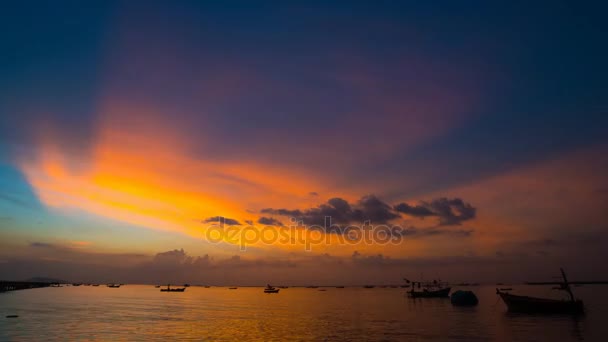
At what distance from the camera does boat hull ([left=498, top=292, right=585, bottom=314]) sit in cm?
6531

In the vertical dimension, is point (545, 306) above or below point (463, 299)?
above

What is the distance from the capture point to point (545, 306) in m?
66.2

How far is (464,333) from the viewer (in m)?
46.0

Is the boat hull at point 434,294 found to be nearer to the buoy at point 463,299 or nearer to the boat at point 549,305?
the buoy at point 463,299

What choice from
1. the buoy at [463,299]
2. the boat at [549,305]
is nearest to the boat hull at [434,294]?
the buoy at [463,299]

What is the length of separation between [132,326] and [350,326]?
29.4 m

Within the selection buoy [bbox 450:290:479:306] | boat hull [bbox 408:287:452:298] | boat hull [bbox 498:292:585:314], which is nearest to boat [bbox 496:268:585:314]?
boat hull [bbox 498:292:585:314]

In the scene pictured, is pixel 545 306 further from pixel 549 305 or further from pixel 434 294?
pixel 434 294

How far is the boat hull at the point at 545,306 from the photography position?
6531 cm

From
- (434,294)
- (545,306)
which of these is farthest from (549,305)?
(434,294)

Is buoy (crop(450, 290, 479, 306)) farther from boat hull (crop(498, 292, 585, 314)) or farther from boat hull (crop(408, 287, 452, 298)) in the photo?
boat hull (crop(408, 287, 452, 298))

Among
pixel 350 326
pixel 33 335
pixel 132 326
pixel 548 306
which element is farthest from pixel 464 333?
pixel 33 335

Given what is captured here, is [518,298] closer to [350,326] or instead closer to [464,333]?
[464,333]

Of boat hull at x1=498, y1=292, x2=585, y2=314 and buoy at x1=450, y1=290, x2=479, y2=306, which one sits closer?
boat hull at x1=498, y1=292, x2=585, y2=314
